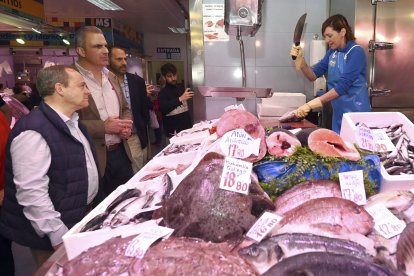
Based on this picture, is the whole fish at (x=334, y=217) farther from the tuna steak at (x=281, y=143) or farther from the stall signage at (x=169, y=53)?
the stall signage at (x=169, y=53)

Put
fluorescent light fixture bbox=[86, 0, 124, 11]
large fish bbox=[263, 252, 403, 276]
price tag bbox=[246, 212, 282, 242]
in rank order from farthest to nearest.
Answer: fluorescent light fixture bbox=[86, 0, 124, 11]
price tag bbox=[246, 212, 282, 242]
large fish bbox=[263, 252, 403, 276]

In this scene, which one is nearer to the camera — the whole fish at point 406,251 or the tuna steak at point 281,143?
the whole fish at point 406,251

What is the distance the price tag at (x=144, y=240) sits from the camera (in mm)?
1047

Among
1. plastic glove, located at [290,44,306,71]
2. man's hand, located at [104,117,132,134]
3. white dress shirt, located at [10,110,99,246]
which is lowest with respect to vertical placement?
white dress shirt, located at [10,110,99,246]

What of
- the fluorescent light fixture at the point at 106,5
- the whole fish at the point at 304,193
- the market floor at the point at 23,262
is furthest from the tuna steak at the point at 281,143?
the fluorescent light fixture at the point at 106,5

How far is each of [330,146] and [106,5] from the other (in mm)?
9168

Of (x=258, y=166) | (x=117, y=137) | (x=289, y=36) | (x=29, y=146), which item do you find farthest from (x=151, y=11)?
(x=258, y=166)

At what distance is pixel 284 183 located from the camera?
4.87 ft

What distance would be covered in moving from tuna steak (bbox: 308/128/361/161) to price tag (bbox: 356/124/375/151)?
0.12 metres

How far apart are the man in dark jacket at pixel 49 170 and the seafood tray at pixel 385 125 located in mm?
1656

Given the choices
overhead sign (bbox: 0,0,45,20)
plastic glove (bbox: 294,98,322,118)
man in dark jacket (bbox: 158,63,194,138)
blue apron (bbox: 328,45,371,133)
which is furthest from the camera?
overhead sign (bbox: 0,0,45,20)

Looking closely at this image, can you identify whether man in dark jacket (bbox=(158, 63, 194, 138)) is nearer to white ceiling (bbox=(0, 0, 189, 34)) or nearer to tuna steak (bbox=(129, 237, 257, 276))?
white ceiling (bbox=(0, 0, 189, 34))

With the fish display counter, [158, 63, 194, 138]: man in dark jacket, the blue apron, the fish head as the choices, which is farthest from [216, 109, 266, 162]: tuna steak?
[158, 63, 194, 138]: man in dark jacket

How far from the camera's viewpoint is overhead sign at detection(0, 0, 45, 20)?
19.1ft
